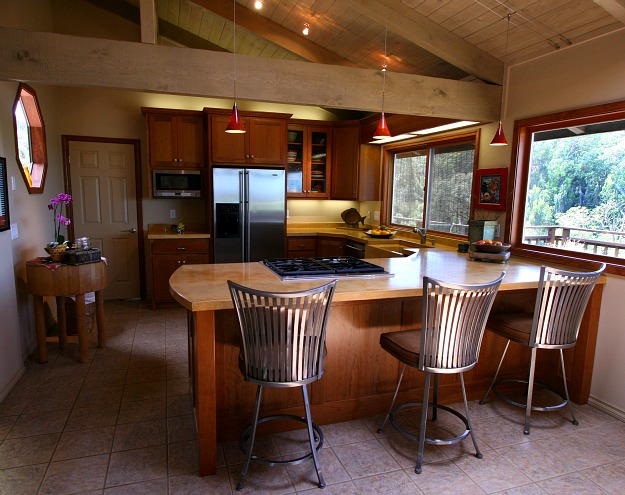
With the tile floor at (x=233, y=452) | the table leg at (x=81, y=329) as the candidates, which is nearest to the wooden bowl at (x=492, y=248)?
the tile floor at (x=233, y=452)

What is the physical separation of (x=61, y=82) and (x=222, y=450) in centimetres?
249

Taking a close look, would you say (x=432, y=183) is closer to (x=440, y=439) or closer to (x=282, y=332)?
(x=440, y=439)

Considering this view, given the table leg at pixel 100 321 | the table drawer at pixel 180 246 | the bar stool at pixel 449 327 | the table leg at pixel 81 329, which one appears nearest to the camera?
the bar stool at pixel 449 327

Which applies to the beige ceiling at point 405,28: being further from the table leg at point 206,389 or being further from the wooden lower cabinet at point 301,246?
the table leg at point 206,389

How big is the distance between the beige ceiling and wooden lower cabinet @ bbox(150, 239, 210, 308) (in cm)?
245

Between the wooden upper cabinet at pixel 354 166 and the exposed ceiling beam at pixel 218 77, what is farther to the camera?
Answer: the wooden upper cabinet at pixel 354 166

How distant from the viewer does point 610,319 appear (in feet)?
9.20

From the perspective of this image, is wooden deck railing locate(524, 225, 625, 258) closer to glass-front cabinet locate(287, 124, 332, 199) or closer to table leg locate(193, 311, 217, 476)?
table leg locate(193, 311, 217, 476)

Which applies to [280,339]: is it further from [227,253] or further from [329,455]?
[227,253]

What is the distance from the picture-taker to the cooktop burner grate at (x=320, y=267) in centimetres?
248

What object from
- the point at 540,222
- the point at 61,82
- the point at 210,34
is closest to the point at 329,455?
the point at 540,222

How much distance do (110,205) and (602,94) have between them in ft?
16.8

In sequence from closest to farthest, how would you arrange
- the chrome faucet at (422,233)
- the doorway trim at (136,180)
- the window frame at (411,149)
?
the window frame at (411,149), the chrome faucet at (422,233), the doorway trim at (136,180)

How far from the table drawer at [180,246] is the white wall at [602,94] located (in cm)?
371
